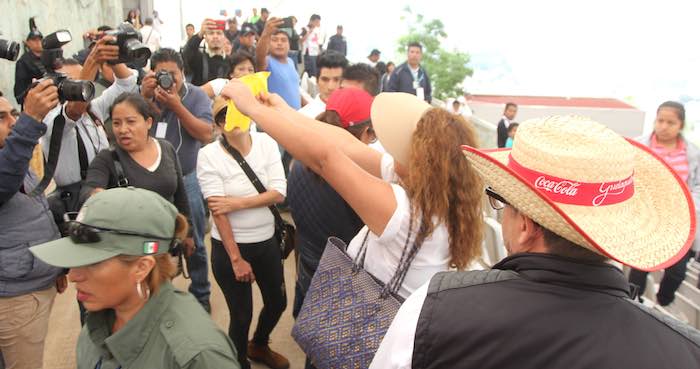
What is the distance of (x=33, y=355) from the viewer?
2531mm

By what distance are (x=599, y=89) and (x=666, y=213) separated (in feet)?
174

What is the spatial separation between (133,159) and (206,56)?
4027 mm

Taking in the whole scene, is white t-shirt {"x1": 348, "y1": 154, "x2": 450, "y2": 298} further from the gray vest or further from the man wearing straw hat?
the gray vest

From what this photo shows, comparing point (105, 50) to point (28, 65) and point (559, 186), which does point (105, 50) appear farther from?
point (28, 65)

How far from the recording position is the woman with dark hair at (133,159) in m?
3.03

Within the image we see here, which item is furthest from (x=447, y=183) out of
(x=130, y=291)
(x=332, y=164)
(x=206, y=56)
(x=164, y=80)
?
(x=206, y=56)

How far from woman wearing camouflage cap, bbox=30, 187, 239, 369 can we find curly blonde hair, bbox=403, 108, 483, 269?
0.83 meters

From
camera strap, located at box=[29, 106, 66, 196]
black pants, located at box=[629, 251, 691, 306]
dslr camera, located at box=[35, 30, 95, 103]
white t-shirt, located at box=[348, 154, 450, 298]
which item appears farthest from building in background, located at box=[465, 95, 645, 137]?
white t-shirt, located at box=[348, 154, 450, 298]

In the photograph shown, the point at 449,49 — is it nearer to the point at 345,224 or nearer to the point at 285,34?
the point at 285,34

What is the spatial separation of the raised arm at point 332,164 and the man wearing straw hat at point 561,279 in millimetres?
483

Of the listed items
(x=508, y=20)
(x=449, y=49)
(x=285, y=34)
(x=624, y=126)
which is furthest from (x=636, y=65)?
(x=285, y=34)

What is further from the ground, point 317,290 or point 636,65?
point 317,290

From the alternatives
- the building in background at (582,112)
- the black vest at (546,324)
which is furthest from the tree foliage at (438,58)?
the black vest at (546,324)

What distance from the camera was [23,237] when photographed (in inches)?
95.1
